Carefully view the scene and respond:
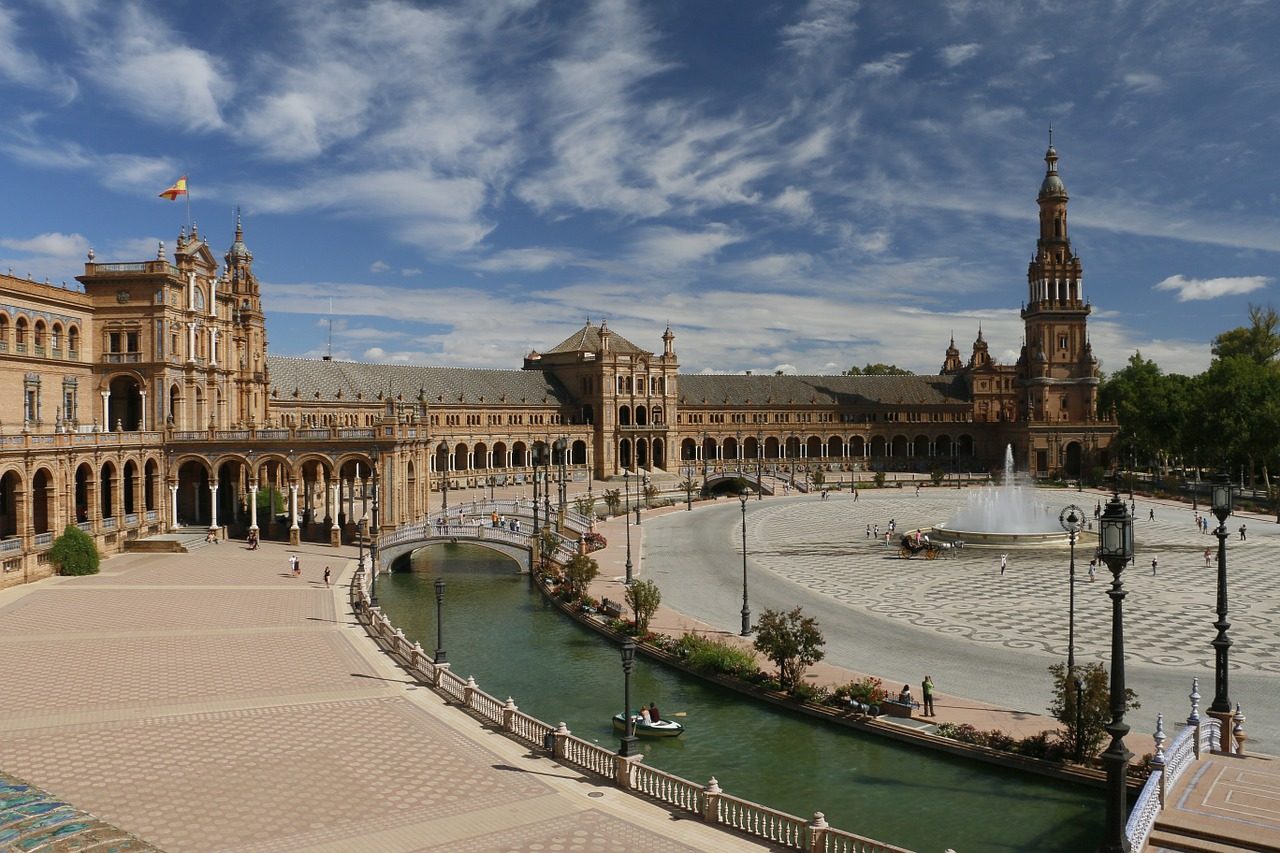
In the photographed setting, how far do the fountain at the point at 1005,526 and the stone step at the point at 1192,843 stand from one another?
163 ft

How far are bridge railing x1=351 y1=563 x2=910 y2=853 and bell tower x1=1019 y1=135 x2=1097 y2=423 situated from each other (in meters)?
111

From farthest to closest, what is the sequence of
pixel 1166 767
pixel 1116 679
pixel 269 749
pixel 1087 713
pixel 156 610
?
pixel 156 610 → pixel 1087 713 → pixel 269 749 → pixel 1166 767 → pixel 1116 679

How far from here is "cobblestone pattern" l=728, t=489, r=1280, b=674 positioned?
37.1 metres

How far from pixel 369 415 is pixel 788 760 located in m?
88.6

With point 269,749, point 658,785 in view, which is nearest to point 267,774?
point 269,749

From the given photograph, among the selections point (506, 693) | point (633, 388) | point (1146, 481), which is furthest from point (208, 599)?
point (1146, 481)

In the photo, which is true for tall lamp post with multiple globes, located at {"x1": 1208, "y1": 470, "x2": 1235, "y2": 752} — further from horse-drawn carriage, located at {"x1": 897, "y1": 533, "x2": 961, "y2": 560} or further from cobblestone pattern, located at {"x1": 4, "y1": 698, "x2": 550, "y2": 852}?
horse-drawn carriage, located at {"x1": 897, "y1": 533, "x2": 961, "y2": 560}

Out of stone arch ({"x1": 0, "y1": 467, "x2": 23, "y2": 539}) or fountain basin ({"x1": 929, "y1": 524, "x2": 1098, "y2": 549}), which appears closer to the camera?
stone arch ({"x1": 0, "y1": 467, "x2": 23, "y2": 539})

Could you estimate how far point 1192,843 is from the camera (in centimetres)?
1661

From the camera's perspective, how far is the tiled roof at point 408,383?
104 metres

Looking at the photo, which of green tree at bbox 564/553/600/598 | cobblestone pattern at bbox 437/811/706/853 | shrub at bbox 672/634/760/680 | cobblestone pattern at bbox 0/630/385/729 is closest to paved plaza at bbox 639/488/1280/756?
shrub at bbox 672/634/760/680

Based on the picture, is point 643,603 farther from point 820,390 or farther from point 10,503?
point 820,390

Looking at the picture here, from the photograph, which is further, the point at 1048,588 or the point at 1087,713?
the point at 1048,588

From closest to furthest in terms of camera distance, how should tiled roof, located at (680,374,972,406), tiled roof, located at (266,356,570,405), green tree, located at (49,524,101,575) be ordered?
1. green tree, located at (49,524,101,575)
2. tiled roof, located at (266,356,570,405)
3. tiled roof, located at (680,374,972,406)
